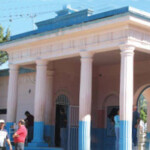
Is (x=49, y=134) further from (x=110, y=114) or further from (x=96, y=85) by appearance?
(x=96, y=85)

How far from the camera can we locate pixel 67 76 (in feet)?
61.9

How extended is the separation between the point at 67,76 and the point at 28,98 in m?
3.30

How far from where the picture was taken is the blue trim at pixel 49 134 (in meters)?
16.2

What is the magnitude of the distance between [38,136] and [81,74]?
339cm

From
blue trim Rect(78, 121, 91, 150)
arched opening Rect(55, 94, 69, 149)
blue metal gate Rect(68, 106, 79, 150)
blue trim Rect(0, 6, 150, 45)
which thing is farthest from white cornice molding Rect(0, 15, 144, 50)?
arched opening Rect(55, 94, 69, 149)

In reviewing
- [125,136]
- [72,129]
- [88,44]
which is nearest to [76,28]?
[88,44]

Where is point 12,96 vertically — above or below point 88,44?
below

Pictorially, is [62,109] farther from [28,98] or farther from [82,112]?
[82,112]

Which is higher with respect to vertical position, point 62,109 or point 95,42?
point 95,42

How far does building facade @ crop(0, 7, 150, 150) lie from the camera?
12445 millimetres

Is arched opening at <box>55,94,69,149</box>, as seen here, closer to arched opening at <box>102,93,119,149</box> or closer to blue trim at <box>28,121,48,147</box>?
arched opening at <box>102,93,119,149</box>

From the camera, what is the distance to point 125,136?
12.0m

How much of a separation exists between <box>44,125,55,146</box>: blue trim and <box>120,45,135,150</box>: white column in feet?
16.3

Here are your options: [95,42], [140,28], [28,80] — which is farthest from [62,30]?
[28,80]
